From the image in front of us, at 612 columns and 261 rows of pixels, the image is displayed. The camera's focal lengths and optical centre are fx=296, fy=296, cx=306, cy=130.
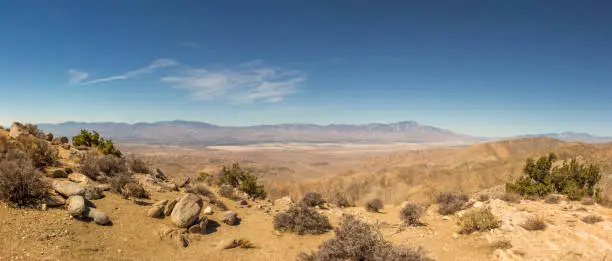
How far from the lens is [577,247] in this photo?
9211 millimetres

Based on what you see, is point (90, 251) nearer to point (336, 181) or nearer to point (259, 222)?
point (259, 222)

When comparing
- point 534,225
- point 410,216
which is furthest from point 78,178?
point 534,225

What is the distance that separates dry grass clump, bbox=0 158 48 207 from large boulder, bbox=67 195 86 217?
0.89 meters

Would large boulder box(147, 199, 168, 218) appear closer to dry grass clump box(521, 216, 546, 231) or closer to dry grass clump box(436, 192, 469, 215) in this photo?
dry grass clump box(436, 192, 469, 215)

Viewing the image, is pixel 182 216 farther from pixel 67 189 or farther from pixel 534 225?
pixel 534 225

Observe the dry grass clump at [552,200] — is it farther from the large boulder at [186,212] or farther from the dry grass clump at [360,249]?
the large boulder at [186,212]

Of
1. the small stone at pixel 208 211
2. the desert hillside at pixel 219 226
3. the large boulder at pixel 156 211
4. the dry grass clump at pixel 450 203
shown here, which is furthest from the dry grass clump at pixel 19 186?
the dry grass clump at pixel 450 203

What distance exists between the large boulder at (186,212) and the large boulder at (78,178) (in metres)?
4.18

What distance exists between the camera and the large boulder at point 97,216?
9.15 m

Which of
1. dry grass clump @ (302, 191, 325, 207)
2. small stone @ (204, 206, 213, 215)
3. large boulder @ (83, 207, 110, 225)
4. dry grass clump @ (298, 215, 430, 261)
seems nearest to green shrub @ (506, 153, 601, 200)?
dry grass clump @ (302, 191, 325, 207)

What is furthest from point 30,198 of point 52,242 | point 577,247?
point 577,247

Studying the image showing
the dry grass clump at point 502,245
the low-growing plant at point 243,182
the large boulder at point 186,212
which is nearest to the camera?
the dry grass clump at point 502,245

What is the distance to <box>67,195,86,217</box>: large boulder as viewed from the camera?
8.91m

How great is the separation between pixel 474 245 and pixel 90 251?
11.8 m
